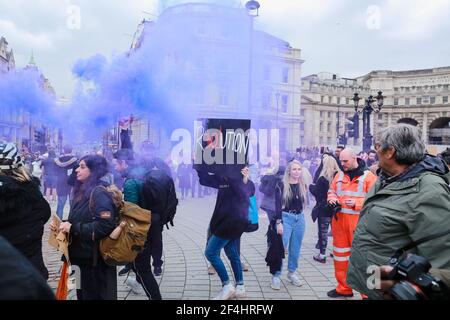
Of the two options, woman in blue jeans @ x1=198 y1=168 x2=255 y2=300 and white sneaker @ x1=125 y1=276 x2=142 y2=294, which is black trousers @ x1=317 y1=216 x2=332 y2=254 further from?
white sneaker @ x1=125 y1=276 x2=142 y2=294

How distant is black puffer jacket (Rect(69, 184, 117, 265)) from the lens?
299cm

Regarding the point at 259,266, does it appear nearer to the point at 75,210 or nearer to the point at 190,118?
the point at 190,118

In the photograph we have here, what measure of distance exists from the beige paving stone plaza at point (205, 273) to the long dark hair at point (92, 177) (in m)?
1.31

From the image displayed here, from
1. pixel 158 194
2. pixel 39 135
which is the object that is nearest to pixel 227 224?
pixel 158 194

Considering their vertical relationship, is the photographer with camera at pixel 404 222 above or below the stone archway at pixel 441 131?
below

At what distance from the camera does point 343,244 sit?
4.24 meters

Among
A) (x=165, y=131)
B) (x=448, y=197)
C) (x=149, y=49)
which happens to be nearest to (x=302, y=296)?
(x=448, y=197)

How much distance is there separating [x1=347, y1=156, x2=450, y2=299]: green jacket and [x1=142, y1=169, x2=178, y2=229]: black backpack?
2.47 meters

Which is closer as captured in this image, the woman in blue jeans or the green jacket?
the green jacket

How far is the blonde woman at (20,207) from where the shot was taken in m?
2.83

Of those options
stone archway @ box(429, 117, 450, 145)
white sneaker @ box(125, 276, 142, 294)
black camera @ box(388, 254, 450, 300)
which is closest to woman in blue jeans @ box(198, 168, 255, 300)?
white sneaker @ box(125, 276, 142, 294)

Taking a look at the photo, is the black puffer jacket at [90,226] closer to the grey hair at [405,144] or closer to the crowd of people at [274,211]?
the crowd of people at [274,211]

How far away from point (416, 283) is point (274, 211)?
132 inches

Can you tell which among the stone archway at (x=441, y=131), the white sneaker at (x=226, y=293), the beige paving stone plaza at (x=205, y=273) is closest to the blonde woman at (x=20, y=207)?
the beige paving stone plaza at (x=205, y=273)
